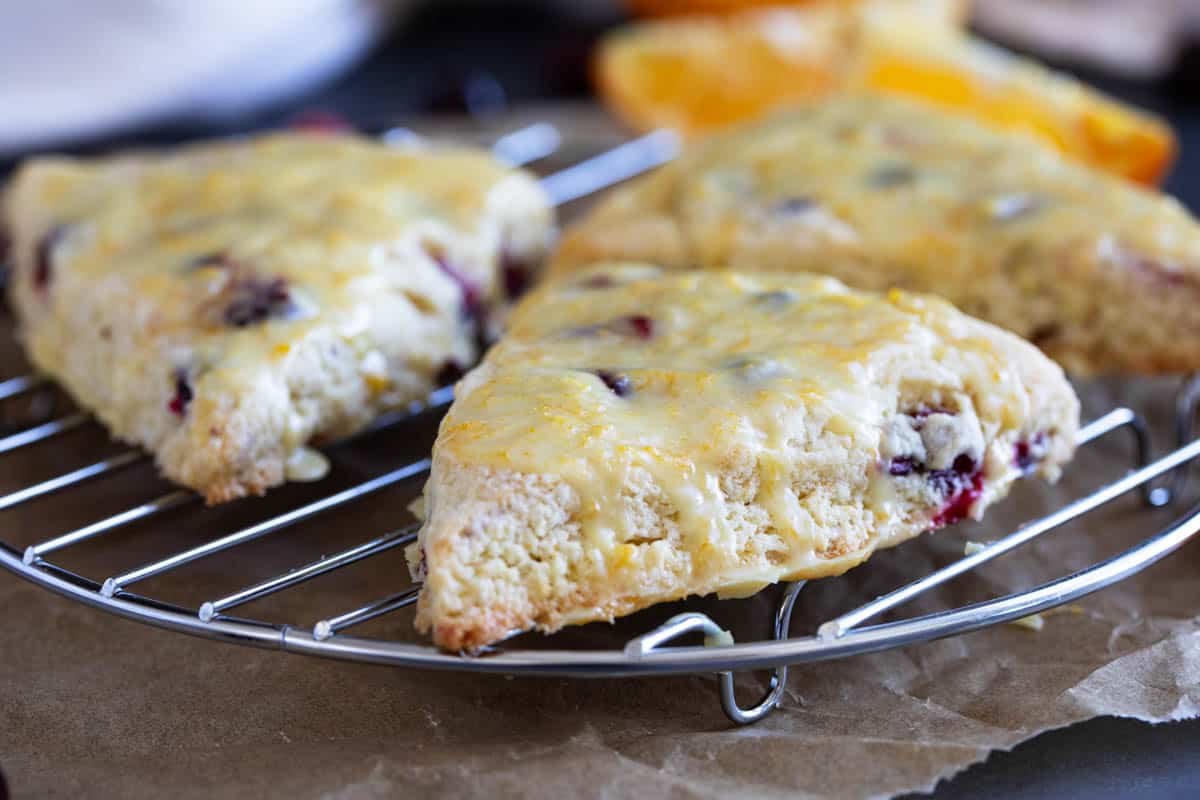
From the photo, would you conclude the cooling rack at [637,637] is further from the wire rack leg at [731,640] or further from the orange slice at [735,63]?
the orange slice at [735,63]

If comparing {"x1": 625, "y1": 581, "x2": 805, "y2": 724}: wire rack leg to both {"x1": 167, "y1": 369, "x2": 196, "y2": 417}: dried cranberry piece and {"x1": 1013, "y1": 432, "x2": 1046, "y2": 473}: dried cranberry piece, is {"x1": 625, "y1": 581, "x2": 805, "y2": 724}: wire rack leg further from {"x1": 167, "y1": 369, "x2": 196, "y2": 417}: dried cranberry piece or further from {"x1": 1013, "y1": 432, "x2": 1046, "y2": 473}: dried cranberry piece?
{"x1": 167, "y1": 369, "x2": 196, "y2": 417}: dried cranberry piece

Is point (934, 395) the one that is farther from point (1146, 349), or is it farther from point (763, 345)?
point (1146, 349)

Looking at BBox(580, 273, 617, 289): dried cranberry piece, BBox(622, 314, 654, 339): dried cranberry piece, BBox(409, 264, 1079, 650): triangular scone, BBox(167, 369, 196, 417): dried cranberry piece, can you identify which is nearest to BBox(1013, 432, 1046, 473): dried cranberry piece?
BBox(409, 264, 1079, 650): triangular scone

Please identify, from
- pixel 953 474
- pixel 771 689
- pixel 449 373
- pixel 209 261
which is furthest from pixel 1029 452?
pixel 209 261

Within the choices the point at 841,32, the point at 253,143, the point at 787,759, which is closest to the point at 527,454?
the point at 787,759

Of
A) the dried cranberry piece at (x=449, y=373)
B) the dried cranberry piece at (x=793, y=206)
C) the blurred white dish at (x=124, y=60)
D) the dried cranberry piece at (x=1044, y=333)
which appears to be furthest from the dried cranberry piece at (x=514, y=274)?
the blurred white dish at (x=124, y=60)

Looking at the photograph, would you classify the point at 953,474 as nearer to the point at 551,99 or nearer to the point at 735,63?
the point at 735,63
